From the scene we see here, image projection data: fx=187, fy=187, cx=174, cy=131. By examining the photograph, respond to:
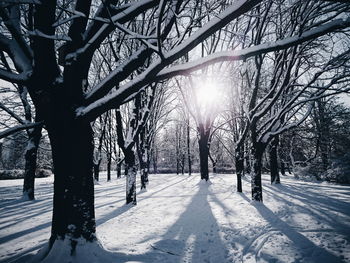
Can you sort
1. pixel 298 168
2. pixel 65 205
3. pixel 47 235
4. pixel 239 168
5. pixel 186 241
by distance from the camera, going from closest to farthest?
1. pixel 65 205
2. pixel 186 241
3. pixel 47 235
4. pixel 239 168
5. pixel 298 168

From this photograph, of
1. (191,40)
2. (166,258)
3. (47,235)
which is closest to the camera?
(191,40)

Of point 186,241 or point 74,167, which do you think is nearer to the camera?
point 74,167

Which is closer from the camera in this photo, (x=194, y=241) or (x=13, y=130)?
(x=13, y=130)

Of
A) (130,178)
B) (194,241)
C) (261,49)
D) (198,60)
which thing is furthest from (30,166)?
(261,49)

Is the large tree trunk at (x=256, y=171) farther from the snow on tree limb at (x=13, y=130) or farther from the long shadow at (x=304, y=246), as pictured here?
the snow on tree limb at (x=13, y=130)

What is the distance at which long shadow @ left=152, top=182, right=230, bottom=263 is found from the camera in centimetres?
338

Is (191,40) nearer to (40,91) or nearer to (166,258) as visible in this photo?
(40,91)

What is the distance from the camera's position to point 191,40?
2645 mm

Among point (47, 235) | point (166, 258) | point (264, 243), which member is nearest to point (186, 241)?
point (166, 258)

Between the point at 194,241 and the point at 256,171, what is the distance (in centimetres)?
466

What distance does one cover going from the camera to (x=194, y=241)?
4.02 metres

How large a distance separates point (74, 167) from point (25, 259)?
1.74 meters

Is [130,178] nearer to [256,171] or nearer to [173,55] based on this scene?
[256,171]

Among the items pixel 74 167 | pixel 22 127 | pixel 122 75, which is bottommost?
pixel 74 167
